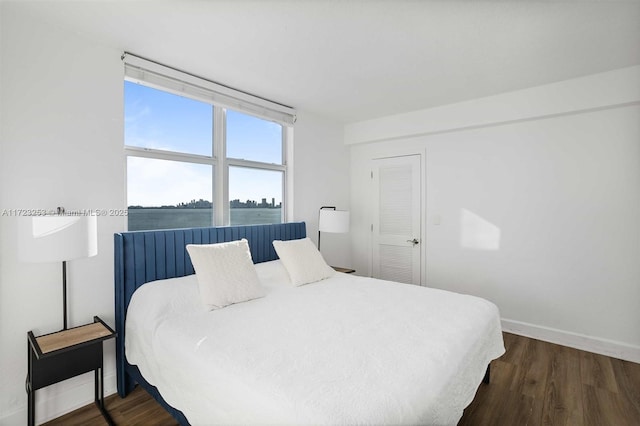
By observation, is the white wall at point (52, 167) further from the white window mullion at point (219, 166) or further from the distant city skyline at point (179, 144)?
the white window mullion at point (219, 166)

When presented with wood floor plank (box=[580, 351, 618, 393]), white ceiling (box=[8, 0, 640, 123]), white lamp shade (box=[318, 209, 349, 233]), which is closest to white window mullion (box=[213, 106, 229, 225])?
white ceiling (box=[8, 0, 640, 123])

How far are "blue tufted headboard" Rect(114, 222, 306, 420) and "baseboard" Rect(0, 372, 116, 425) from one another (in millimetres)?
175

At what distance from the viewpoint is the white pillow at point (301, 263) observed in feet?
8.93

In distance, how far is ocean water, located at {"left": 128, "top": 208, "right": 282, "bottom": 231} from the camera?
101 inches

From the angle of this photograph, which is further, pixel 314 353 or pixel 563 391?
pixel 563 391

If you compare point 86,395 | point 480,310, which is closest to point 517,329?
point 480,310

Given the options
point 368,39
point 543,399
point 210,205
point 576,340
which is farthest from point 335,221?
point 576,340

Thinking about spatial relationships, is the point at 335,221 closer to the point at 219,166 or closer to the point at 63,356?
the point at 219,166

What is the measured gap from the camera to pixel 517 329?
10.8 ft

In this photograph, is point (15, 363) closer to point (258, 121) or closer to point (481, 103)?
point (258, 121)

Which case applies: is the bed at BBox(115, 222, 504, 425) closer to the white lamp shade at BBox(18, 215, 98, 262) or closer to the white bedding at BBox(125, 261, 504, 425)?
the white bedding at BBox(125, 261, 504, 425)

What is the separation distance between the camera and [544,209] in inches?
124

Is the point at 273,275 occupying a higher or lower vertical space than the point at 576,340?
higher

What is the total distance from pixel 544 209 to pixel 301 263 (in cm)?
253
